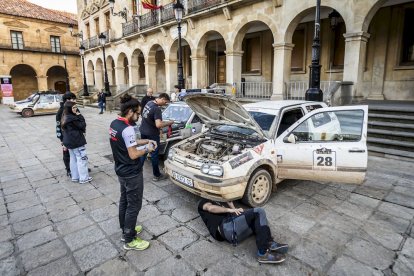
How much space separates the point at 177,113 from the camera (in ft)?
24.5

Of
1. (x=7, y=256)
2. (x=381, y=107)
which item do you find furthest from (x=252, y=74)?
(x=7, y=256)

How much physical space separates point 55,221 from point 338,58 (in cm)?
1344

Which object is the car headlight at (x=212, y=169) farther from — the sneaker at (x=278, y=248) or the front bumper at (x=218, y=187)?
the sneaker at (x=278, y=248)

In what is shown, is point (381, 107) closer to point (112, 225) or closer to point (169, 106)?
point (169, 106)

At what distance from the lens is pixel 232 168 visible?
12.7 feet

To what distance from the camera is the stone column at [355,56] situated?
9.51 m

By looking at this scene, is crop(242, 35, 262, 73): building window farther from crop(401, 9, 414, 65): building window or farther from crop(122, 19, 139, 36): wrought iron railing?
crop(122, 19, 139, 36): wrought iron railing

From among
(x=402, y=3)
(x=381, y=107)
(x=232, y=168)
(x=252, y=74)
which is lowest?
(x=232, y=168)

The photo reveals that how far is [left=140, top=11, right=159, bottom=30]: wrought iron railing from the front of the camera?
18930 mm

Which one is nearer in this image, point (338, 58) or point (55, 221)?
point (55, 221)

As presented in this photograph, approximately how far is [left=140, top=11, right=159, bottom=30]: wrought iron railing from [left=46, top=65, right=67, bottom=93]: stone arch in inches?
Result: 915

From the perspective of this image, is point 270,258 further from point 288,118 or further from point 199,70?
point 199,70

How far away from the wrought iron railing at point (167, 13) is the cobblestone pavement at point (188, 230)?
14.5 m

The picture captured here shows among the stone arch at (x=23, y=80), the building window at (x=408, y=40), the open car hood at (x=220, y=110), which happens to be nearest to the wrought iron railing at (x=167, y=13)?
the building window at (x=408, y=40)
